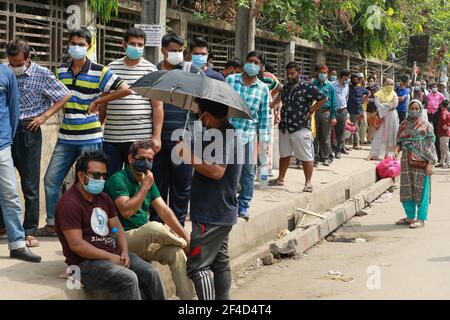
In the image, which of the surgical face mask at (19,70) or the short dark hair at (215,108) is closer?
the short dark hair at (215,108)

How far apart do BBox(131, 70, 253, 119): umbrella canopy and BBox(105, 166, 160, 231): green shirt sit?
2.11 feet

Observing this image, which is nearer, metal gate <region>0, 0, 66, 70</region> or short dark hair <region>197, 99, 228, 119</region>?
short dark hair <region>197, 99, 228, 119</region>

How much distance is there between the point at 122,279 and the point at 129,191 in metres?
0.89

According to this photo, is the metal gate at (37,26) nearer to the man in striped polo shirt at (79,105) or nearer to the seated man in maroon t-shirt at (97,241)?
the man in striped polo shirt at (79,105)

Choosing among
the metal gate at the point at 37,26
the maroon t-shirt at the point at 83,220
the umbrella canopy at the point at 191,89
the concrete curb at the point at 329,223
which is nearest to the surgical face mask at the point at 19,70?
the umbrella canopy at the point at 191,89

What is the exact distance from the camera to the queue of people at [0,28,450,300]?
18.2 ft

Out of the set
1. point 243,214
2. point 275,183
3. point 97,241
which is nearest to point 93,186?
point 97,241

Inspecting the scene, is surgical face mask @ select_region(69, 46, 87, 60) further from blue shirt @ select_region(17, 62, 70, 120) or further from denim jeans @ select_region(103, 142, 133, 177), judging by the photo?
denim jeans @ select_region(103, 142, 133, 177)

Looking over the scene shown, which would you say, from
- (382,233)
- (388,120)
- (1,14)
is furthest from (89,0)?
(388,120)

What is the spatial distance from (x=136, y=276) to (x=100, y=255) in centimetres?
28

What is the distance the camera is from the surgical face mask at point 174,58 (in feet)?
23.8

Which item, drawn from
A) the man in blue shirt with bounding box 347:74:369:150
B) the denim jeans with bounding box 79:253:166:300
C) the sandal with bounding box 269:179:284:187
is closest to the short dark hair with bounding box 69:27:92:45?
the denim jeans with bounding box 79:253:166:300

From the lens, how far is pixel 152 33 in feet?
26.0

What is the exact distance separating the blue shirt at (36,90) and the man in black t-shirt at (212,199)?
1.80 m
